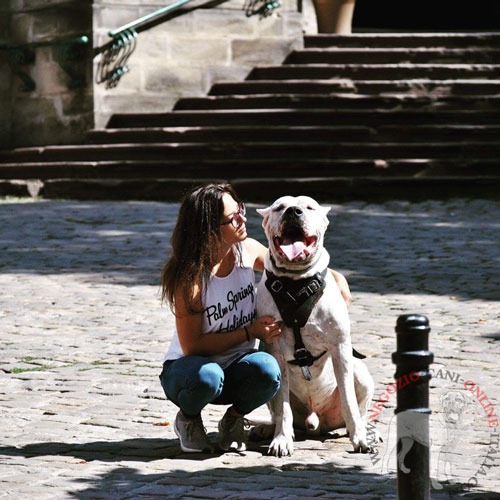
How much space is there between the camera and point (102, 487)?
14.4ft

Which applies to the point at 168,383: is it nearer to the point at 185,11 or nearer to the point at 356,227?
the point at 356,227

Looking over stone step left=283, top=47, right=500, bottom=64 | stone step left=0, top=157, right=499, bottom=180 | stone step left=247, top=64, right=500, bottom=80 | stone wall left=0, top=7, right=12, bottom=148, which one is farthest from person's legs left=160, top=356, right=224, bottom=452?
stone wall left=0, top=7, right=12, bottom=148

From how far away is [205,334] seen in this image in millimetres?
5023

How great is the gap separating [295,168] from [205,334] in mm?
Result: 10007

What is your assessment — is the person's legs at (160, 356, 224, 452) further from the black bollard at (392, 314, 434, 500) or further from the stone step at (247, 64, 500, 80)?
the stone step at (247, 64, 500, 80)

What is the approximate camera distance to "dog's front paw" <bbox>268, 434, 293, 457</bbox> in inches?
194

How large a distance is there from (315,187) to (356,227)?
2040 mm

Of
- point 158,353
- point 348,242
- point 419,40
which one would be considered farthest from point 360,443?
point 419,40

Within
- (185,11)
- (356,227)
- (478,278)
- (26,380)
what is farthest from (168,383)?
(185,11)

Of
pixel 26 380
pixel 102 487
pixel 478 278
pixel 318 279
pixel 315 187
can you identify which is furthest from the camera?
pixel 315 187

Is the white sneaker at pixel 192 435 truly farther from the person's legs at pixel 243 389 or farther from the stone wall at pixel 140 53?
the stone wall at pixel 140 53

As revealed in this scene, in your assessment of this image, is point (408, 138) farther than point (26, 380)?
Yes

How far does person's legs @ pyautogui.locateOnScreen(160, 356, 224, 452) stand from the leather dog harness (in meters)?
0.37

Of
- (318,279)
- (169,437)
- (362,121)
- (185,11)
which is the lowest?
(169,437)
